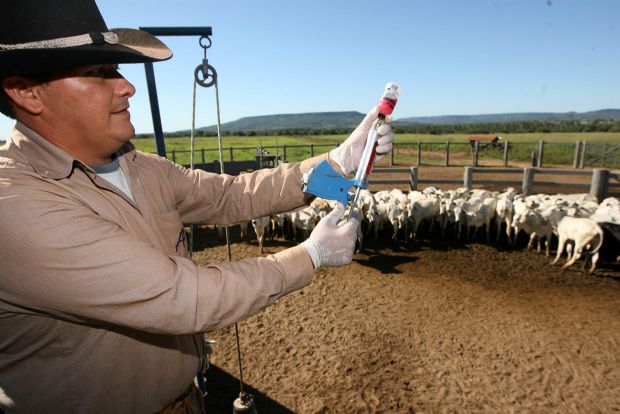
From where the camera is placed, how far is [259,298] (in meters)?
1.38

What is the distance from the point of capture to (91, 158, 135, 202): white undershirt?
1.87 meters

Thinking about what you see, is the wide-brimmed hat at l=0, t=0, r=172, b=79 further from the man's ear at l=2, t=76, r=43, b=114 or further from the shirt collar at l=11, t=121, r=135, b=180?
the shirt collar at l=11, t=121, r=135, b=180

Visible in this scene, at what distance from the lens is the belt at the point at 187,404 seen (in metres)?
1.86

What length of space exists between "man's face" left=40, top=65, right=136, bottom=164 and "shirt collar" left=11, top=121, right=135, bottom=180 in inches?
3.0

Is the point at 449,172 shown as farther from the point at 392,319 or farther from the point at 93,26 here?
the point at 93,26

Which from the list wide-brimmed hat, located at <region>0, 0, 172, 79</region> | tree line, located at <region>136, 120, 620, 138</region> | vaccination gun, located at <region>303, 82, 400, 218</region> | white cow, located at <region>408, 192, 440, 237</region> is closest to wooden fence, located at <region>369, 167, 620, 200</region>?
white cow, located at <region>408, 192, 440, 237</region>

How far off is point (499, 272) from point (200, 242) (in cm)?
669

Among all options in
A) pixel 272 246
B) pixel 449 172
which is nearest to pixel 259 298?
pixel 272 246

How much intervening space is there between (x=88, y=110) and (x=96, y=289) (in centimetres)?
72

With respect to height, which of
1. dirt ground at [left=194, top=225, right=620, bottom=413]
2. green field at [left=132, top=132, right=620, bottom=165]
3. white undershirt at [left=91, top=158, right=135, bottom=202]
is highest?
white undershirt at [left=91, top=158, right=135, bottom=202]

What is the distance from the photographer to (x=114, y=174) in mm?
1894

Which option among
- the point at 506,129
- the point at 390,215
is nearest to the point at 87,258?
the point at 390,215

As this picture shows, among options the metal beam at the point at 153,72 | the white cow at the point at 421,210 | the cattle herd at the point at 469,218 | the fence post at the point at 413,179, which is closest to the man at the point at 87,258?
the metal beam at the point at 153,72

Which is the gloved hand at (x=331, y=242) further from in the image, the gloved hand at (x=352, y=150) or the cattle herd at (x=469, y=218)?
the cattle herd at (x=469, y=218)
